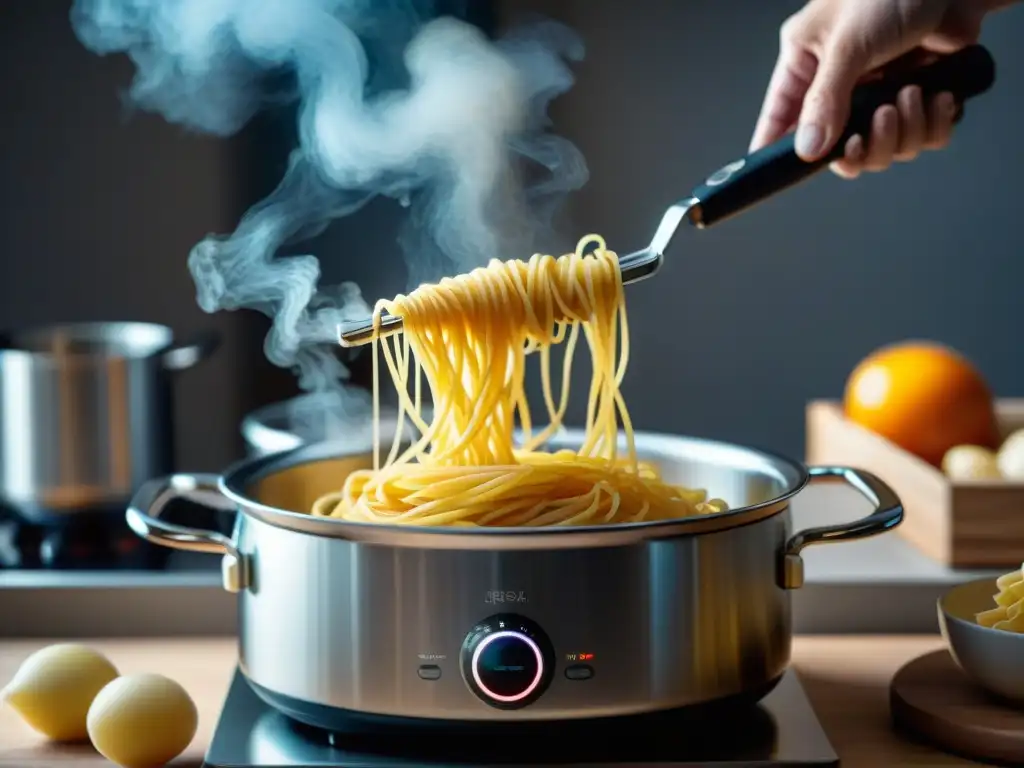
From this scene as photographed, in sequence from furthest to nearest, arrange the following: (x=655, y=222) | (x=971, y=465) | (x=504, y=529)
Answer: (x=655, y=222) < (x=971, y=465) < (x=504, y=529)

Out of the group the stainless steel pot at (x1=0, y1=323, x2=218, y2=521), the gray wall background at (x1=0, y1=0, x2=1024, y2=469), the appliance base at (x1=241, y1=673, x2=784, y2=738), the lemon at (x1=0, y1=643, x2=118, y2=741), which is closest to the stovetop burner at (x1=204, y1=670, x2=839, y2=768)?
the appliance base at (x1=241, y1=673, x2=784, y2=738)

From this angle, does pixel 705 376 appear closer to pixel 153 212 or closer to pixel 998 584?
pixel 153 212

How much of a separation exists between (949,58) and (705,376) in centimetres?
89

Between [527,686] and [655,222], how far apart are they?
1295 millimetres

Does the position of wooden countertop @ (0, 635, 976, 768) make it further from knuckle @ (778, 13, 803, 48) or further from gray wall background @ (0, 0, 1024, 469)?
gray wall background @ (0, 0, 1024, 469)

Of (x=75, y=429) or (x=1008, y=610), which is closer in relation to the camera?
(x=1008, y=610)

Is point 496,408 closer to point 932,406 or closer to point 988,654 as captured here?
point 988,654

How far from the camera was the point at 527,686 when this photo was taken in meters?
0.88

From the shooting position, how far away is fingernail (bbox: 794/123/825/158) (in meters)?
1.21

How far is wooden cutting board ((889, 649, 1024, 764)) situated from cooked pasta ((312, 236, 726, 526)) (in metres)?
0.21

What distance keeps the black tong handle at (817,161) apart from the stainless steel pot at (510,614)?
11.4 inches

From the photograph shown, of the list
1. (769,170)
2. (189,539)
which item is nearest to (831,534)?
(769,170)

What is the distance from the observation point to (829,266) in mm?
2113

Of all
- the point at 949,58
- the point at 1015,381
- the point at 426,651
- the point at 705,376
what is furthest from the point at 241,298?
the point at 1015,381
